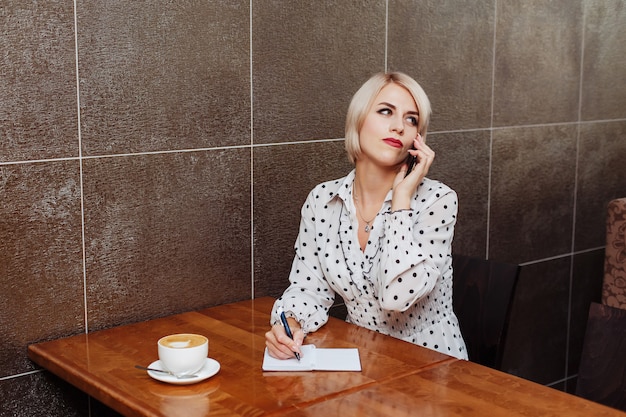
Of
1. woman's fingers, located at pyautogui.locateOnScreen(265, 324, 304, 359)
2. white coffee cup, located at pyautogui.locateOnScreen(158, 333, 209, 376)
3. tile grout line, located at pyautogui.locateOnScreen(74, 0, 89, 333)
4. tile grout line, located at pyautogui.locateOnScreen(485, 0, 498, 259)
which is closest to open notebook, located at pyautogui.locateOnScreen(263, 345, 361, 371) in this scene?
woman's fingers, located at pyautogui.locateOnScreen(265, 324, 304, 359)

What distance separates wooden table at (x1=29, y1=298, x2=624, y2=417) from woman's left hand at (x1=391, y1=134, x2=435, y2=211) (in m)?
0.33

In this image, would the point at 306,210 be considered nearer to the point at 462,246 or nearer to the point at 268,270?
the point at 268,270

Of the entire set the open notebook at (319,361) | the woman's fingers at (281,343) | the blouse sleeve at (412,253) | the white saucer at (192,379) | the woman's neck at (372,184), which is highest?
the woman's neck at (372,184)

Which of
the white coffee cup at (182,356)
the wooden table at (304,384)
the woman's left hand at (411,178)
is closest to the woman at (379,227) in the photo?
the woman's left hand at (411,178)

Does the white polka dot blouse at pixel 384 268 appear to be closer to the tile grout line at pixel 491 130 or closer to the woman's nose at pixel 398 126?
the woman's nose at pixel 398 126

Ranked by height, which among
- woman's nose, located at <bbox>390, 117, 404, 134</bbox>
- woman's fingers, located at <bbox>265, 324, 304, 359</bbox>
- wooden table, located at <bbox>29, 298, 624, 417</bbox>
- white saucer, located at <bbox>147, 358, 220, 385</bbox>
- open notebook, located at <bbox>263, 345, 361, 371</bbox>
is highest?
woman's nose, located at <bbox>390, 117, 404, 134</bbox>

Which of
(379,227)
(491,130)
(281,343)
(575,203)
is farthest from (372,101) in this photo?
(575,203)

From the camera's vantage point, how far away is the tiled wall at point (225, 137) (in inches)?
81.0

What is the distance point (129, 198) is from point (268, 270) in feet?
1.74

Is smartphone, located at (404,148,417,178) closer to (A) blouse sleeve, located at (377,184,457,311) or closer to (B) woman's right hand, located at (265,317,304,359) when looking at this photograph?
(A) blouse sleeve, located at (377,184,457,311)

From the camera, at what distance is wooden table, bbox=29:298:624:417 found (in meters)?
1.60

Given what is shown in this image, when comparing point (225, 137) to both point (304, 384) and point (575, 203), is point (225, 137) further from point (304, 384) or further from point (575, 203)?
point (575, 203)

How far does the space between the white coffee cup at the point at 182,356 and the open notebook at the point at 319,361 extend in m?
0.15

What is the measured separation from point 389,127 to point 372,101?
84 millimetres
